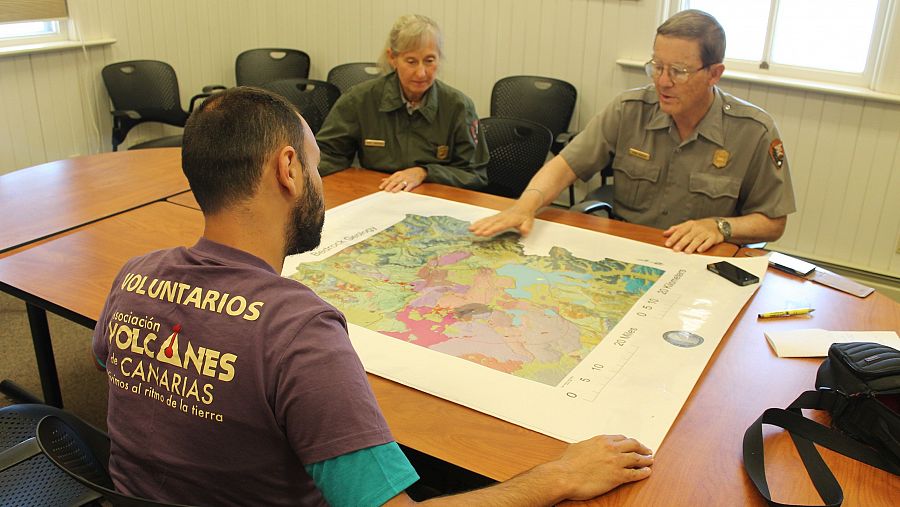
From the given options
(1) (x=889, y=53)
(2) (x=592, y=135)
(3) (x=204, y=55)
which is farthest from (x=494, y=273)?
(3) (x=204, y=55)

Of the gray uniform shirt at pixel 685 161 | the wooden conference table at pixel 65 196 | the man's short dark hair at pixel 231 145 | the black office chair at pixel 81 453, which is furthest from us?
the gray uniform shirt at pixel 685 161

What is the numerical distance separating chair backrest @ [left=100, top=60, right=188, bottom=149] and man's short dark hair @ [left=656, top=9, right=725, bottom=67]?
115 inches

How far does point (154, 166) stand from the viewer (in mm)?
2877

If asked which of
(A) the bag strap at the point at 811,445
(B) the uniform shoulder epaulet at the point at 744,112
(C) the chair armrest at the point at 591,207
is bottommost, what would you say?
(C) the chair armrest at the point at 591,207

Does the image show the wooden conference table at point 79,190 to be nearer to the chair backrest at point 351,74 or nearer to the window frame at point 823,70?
the chair backrest at point 351,74

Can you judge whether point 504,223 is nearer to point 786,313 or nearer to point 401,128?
point 786,313

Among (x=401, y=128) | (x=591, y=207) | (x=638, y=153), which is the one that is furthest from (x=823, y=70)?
(x=401, y=128)

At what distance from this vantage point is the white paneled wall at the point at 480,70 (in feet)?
11.7

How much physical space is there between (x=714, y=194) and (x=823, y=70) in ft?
5.30

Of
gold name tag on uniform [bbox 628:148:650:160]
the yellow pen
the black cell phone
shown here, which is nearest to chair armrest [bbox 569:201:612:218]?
gold name tag on uniform [bbox 628:148:650:160]

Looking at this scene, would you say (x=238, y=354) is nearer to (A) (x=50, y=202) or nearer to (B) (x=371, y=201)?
(B) (x=371, y=201)

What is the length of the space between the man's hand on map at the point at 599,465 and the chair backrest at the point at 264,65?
13.1ft

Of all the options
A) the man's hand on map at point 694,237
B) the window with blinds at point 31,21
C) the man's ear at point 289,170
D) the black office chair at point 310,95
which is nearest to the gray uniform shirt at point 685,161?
the man's hand on map at point 694,237

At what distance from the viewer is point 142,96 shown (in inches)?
172
